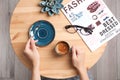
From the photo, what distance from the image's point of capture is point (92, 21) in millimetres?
1377

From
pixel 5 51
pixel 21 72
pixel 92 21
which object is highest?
pixel 92 21

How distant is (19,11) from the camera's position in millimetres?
1392

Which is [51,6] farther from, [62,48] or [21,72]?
[21,72]

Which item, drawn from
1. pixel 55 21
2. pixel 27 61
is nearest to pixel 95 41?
pixel 55 21

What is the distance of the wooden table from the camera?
135cm

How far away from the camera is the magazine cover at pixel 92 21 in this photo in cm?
137

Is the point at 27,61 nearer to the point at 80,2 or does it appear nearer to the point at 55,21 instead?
the point at 55,21

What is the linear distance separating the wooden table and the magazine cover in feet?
0.09

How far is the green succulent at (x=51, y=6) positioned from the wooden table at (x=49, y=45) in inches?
1.0

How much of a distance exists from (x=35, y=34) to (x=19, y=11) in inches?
5.7

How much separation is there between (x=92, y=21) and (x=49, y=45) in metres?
0.25

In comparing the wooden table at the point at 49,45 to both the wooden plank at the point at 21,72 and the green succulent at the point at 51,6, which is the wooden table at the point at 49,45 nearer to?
the green succulent at the point at 51,6

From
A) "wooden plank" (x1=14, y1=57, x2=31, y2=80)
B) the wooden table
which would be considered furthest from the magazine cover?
"wooden plank" (x1=14, y1=57, x2=31, y2=80)

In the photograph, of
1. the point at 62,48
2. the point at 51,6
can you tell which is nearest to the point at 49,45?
the point at 62,48
